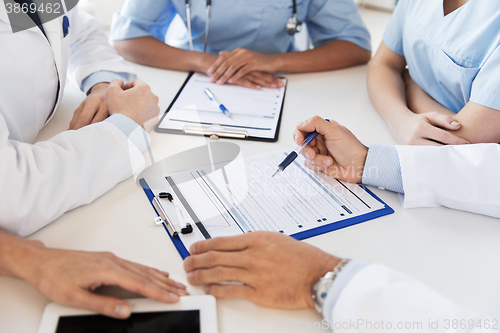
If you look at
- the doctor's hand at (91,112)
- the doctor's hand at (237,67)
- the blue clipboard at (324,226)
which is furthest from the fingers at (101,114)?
the doctor's hand at (237,67)

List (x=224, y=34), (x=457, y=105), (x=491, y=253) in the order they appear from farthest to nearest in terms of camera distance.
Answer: (x=224, y=34), (x=457, y=105), (x=491, y=253)

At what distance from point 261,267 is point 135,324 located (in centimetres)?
18

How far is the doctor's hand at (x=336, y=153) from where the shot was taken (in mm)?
762

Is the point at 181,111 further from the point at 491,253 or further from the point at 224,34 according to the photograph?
the point at 491,253

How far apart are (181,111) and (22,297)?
58 centimetres

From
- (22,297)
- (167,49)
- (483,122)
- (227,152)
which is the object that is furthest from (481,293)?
(167,49)

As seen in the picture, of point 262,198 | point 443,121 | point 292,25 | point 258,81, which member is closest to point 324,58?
point 292,25

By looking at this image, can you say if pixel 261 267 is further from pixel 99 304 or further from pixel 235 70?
pixel 235 70

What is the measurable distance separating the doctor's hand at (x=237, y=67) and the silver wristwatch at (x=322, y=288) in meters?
0.73

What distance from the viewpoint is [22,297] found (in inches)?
19.7

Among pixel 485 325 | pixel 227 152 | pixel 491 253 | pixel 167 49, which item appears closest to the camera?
pixel 485 325

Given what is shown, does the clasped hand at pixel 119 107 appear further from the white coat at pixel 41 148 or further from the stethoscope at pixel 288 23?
the stethoscope at pixel 288 23

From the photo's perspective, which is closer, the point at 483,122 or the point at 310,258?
the point at 310,258

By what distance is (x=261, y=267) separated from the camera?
0.52 metres
